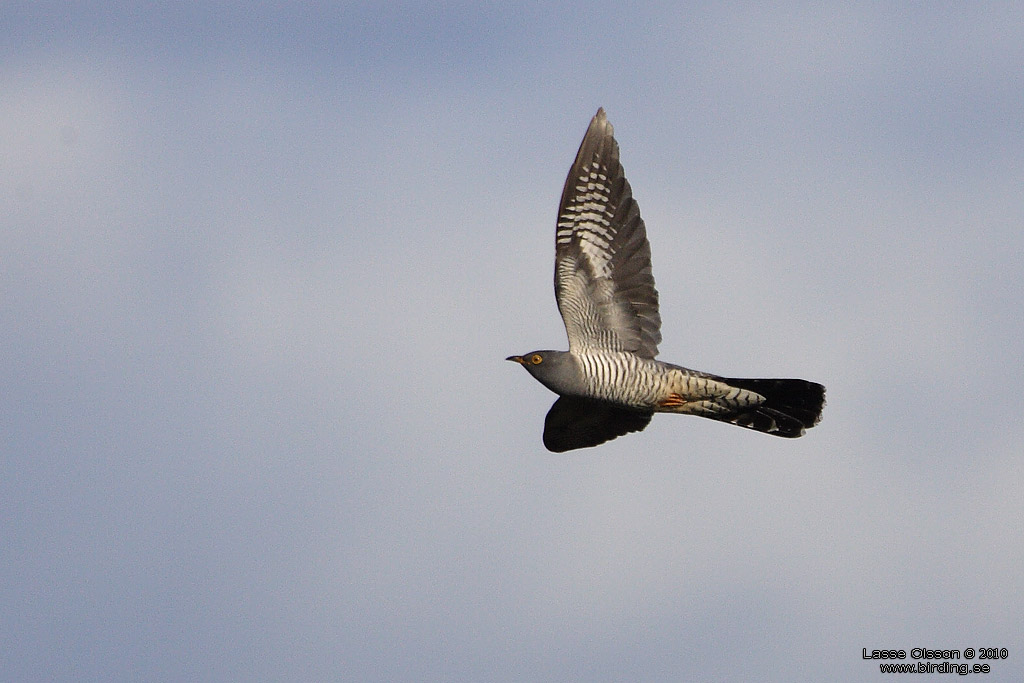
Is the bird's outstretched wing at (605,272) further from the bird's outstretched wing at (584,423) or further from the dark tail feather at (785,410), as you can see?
the bird's outstretched wing at (584,423)

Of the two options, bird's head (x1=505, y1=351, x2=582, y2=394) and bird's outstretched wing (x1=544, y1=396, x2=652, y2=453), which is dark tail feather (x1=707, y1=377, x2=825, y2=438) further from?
bird's head (x1=505, y1=351, x2=582, y2=394)

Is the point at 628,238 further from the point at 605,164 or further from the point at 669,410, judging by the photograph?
the point at 669,410

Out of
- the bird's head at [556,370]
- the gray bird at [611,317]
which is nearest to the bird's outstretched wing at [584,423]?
the gray bird at [611,317]

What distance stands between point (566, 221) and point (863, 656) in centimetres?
572

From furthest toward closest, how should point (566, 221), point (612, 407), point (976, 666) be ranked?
point (612, 407), point (566, 221), point (976, 666)

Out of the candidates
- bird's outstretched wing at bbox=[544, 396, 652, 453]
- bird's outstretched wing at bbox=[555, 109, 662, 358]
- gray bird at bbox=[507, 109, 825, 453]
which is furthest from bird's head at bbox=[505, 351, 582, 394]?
bird's outstretched wing at bbox=[544, 396, 652, 453]

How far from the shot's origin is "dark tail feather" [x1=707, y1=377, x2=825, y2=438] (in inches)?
612

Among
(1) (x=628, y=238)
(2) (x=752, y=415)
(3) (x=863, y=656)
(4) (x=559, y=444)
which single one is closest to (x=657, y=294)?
(1) (x=628, y=238)

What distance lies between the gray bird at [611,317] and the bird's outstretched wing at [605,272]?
11 mm

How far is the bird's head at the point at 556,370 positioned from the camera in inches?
597

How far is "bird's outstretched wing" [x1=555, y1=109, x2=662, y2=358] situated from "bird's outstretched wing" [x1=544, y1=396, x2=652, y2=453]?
1608 millimetres

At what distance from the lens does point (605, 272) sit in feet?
50.4

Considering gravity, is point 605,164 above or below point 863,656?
above

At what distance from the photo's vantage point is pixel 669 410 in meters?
15.7
